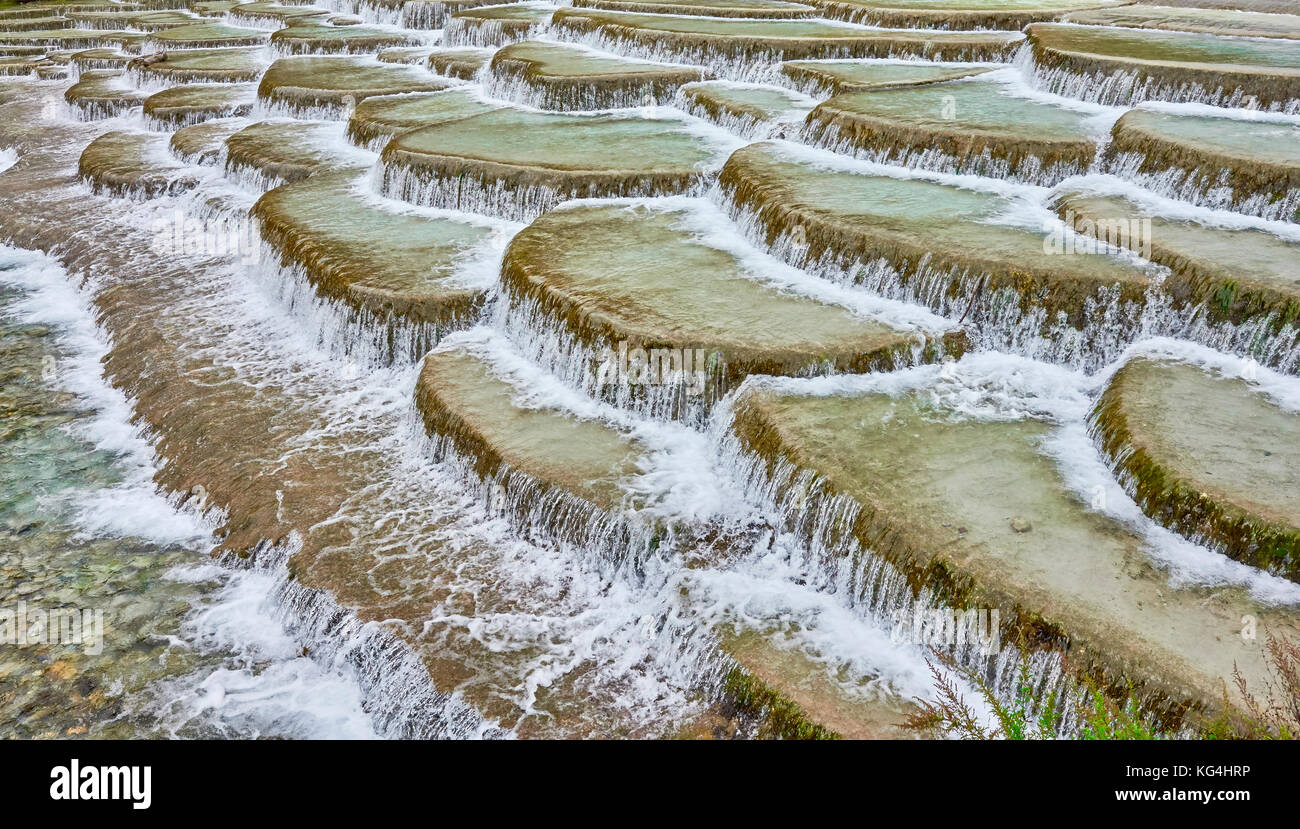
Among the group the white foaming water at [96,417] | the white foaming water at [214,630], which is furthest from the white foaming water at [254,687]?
the white foaming water at [96,417]

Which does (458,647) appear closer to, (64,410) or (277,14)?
(64,410)

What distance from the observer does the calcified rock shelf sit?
5.30 m

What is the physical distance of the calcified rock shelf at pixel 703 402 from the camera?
530 cm

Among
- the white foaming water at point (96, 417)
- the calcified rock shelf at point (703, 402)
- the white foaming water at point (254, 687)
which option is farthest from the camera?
the white foaming water at point (96, 417)

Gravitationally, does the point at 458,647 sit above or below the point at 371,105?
below

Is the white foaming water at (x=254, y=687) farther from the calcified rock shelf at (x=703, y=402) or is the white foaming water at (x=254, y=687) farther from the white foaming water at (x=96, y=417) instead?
the white foaming water at (x=96, y=417)

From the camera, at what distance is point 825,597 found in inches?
228

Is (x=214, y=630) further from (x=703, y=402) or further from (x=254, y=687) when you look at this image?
(x=703, y=402)

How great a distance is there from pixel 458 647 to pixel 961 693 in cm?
272

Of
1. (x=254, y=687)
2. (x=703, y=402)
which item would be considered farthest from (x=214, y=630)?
(x=703, y=402)

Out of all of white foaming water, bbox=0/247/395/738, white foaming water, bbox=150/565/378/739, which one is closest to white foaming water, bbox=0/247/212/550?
white foaming water, bbox=0/247/395/738

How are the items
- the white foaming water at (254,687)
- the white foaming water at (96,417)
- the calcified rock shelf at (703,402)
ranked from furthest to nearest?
the white foaming water at (96,417) < the white foaming water at (254,687) < the calcified rock shelf at (703,402)
